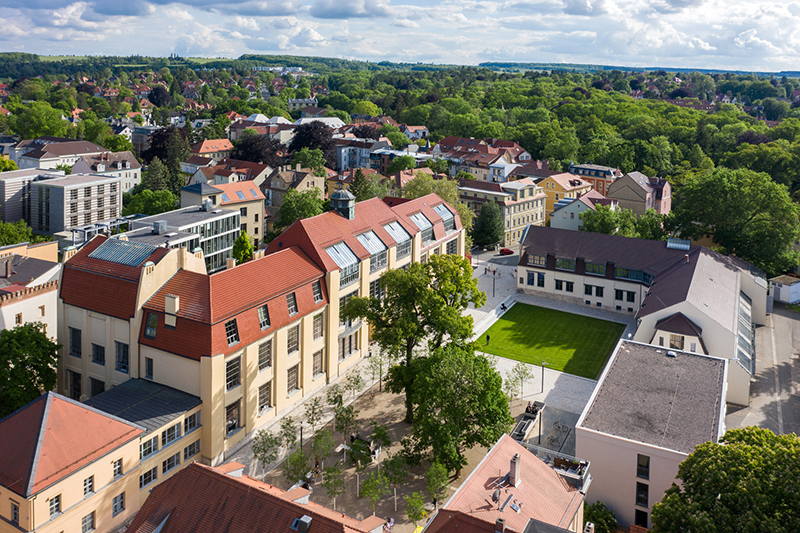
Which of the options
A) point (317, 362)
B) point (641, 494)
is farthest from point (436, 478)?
point (317, 362)

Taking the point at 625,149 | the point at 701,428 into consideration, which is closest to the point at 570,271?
the point at 701,428

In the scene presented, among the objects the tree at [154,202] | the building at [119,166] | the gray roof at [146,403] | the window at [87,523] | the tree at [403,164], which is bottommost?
the window at [87,523]

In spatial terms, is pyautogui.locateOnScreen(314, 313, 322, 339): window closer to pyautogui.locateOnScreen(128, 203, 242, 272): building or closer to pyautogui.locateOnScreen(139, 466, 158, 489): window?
pyautogui.locateOnScreen(139, 466, 158, 489): window

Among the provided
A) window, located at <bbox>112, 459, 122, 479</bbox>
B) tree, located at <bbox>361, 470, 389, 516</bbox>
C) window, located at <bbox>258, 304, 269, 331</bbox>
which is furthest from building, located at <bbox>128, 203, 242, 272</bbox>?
tree, located at <bbox>361, 470, 389, 516</bbox>

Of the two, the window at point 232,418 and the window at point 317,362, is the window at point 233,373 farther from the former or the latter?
the window at point 317,362

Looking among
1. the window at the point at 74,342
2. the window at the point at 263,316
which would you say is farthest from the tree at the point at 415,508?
the window at the point at 74,342

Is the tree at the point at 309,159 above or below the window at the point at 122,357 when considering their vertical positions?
above
